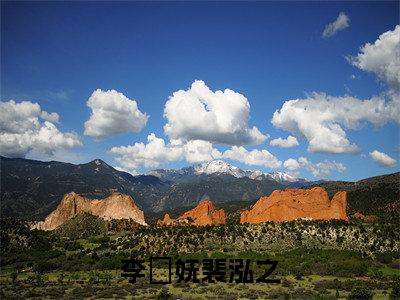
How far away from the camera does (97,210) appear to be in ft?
576

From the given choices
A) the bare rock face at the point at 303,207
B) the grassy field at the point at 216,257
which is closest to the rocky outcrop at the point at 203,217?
the bare rock face at the point at 303,207

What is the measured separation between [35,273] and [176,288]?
35.0 m

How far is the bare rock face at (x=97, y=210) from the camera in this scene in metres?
172

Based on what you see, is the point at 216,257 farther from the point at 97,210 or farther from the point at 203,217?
the point at 97,210

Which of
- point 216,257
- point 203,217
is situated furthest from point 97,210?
point 216,257

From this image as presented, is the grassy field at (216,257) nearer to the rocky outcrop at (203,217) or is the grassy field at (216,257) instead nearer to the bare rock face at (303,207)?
the bare rock face at (303,207)

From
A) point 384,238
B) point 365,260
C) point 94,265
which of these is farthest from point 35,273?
point 384,238

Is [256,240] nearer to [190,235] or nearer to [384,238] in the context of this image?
[190,235]

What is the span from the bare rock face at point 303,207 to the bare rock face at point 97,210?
54178mm

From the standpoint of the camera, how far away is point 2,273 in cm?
8575

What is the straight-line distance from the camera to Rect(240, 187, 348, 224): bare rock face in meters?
130

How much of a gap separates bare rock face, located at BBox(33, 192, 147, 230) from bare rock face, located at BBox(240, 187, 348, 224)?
54178mm

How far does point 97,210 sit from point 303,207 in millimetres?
83844

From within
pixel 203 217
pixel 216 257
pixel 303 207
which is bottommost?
pixel 216 257
